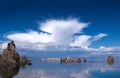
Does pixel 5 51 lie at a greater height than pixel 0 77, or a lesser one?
greater

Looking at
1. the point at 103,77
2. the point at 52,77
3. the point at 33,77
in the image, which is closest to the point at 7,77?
the point at 33,77

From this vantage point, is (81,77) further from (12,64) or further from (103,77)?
(12,64)

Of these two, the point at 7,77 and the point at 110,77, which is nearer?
the point at 7,77

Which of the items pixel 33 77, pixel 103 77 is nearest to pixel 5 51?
pixel 33 77

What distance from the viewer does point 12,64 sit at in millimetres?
179000

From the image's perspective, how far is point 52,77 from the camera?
10581cm

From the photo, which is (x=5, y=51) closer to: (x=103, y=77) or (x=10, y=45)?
(x=10, y=45)

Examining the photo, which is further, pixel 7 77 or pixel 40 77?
pixel 40 77

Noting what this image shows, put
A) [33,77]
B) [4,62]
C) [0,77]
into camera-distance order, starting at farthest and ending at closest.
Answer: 1. [4,62]
2. [33,77]
3. [0,77]

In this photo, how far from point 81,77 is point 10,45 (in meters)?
96.5

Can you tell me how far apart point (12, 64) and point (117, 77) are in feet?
303

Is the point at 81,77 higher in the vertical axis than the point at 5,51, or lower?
lower

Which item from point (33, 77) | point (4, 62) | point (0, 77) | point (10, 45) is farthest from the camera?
point (10, 45)

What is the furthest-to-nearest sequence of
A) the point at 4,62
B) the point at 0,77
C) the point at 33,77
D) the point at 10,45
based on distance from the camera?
the point at 10,45 → the point at 4,62 → the point at 33,77 → the point at 0,77
